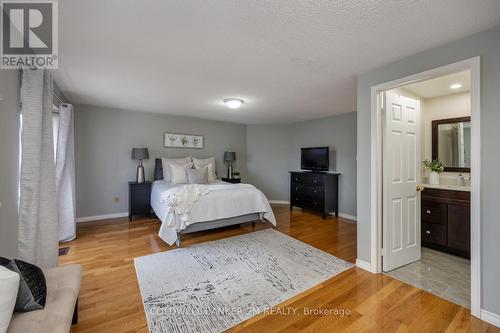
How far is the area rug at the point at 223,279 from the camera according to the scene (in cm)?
171

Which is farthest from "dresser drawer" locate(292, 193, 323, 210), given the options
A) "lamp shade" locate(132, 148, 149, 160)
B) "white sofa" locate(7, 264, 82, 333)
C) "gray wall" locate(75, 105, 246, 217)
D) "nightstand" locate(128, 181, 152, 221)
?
"white sofa" locate(7, 264, 82, 333)

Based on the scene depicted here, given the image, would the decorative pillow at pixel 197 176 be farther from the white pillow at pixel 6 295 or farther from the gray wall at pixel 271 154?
the white pillow at pixel 6 295

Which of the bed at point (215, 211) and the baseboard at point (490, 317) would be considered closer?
the baseboard at point (490, 317)

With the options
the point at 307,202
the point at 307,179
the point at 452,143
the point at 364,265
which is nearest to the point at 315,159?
the point at 307,179

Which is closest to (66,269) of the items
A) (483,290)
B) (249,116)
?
(483,290)

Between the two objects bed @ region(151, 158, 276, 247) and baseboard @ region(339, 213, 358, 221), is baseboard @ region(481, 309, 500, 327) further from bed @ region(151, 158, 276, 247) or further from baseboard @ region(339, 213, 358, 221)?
baseboard @ region(339, 213, 358, 221)

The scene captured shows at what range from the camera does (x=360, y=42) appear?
6.18 ft

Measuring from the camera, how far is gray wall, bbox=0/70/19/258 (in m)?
1.54

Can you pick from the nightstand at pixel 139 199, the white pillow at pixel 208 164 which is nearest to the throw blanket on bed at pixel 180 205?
the nightstand at pixel 139 199

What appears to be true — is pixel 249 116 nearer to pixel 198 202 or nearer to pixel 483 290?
pixel 198 202

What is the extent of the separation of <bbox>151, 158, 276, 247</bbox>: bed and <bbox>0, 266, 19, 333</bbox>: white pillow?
2.06 metres

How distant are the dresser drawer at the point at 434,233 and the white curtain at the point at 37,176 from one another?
4.43m

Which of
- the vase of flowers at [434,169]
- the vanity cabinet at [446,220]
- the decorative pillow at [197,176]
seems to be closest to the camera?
the vanity cabinet at [446,220]

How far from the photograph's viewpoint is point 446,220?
286cm
